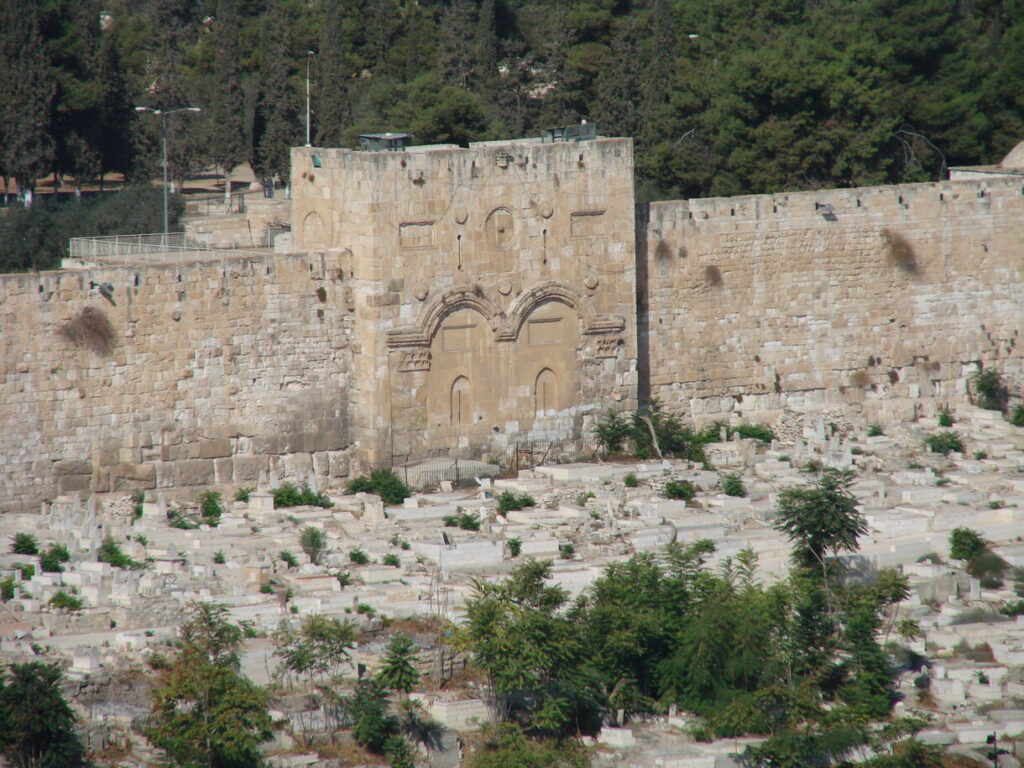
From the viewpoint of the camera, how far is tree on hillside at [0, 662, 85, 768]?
763 inches

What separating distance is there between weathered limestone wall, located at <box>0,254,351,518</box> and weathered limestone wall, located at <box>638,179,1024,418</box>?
539cm

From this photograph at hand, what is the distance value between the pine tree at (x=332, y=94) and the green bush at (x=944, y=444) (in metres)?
17.4

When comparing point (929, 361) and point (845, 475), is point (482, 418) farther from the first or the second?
point (929, 361)

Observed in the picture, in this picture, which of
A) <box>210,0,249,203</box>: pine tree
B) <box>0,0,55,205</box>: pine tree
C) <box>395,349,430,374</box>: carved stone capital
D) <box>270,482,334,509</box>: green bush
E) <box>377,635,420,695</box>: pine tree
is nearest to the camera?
<box>377,635,420,695</box>: pine tree

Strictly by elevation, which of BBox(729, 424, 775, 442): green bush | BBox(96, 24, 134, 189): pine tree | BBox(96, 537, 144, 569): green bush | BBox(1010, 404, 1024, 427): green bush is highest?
BBox(96, 24, 134, 189): pine tree

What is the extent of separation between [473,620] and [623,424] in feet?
25.9

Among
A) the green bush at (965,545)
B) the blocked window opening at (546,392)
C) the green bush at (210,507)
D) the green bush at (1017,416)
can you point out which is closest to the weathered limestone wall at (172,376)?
the green bush at (210,507)

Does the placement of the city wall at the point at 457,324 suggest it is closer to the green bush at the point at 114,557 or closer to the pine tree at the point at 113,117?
the green bush at the point at 114,557

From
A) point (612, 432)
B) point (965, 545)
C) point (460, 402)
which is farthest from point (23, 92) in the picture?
point (965, 545)

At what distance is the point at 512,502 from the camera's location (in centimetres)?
2700

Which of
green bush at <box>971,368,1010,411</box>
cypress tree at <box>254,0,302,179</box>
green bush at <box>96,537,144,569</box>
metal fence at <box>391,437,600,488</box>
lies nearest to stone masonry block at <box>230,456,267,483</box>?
metal fence at <box>391,437,600,488</box>

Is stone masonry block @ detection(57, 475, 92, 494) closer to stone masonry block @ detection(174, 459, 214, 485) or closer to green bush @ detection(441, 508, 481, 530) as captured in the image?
stone masonry block @ detection(174, 459, 214, 485)

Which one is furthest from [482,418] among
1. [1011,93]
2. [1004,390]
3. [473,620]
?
[1011,93]

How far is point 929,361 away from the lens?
3247 cm
